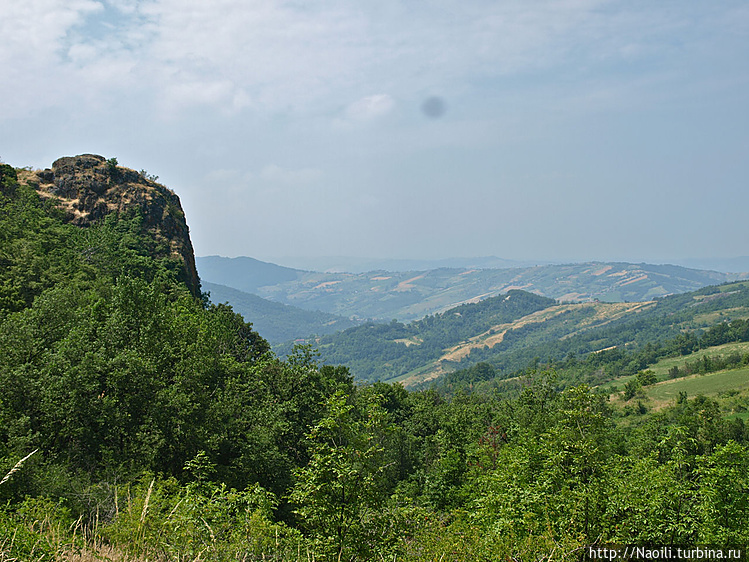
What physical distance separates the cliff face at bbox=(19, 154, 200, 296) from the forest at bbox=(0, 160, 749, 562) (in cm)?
2509

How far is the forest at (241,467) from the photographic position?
12398 mm

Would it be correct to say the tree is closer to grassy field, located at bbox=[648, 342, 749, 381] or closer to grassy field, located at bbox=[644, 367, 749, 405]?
grassy field, located at bbox=[644, 367, 749, 405]

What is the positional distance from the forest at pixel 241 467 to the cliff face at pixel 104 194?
25.1m

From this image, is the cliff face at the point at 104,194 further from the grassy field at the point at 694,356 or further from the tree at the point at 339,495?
the grassy field at the point at 694,356

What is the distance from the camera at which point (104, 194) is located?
7650 centimetres

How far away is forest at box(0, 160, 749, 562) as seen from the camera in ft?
40.7

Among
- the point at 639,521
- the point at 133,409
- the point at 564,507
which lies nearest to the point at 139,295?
the point at 133,409

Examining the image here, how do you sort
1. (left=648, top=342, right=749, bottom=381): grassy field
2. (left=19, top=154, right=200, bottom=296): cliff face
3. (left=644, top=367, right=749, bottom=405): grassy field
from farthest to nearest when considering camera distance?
(left=648, top=342, right=749, bottom=381): grassy field, (left=644, top=367, right=749, bottom=405): grassy field, (left=19, top=154, right=200, bottom=296): cliff face

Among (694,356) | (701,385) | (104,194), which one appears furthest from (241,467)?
(694,356)

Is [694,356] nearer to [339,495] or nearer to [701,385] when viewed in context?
[701,385]

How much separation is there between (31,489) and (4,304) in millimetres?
25267

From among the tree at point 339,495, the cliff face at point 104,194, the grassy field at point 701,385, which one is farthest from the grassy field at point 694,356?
the tree at point 339,495

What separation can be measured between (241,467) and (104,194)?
63.7m

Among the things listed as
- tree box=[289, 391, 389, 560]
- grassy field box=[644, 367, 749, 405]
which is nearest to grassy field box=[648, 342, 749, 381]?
grassy field box=[644, 367, 749, 405]
